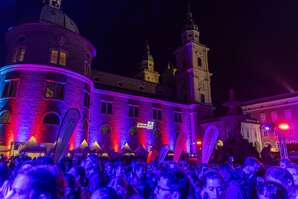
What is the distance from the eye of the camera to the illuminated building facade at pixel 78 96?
2731 cm

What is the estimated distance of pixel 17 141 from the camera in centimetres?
2556

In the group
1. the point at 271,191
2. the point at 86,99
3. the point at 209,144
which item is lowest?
the point at 271,191

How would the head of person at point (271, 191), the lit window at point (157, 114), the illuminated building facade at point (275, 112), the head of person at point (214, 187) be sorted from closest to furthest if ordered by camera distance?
the head of person at point (271, 191), the head of person at point (214, 187), the lit window at point (157, 114), the illuminated building facade at point (275, 112)

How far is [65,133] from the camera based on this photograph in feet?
28.1

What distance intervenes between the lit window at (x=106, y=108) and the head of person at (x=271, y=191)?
111 feet

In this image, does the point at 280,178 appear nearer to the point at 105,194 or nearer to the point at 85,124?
the point at 105,194

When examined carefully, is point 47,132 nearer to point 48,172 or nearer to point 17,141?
point 17,141

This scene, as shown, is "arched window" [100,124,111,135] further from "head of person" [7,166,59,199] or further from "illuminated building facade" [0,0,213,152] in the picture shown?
"head of person" [7,166,59,199]

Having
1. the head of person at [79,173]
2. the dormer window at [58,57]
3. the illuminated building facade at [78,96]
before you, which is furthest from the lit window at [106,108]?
the head of person at [79,173]

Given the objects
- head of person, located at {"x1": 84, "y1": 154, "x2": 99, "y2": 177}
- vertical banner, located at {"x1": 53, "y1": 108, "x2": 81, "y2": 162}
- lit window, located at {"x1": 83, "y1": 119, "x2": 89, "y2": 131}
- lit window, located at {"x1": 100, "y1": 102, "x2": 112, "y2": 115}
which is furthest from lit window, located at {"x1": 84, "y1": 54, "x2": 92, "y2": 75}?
head of person, located at {"x1": 84, "y1": 154, "x2": 99, "y2": 177}

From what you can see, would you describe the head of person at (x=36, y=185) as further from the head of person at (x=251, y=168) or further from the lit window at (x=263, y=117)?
the lit window at (x=263, y=117)

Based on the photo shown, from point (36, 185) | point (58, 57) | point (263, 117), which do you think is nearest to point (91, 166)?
point (36, 185)

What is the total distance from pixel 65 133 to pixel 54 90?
2224cm

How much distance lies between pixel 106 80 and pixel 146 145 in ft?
53.5
